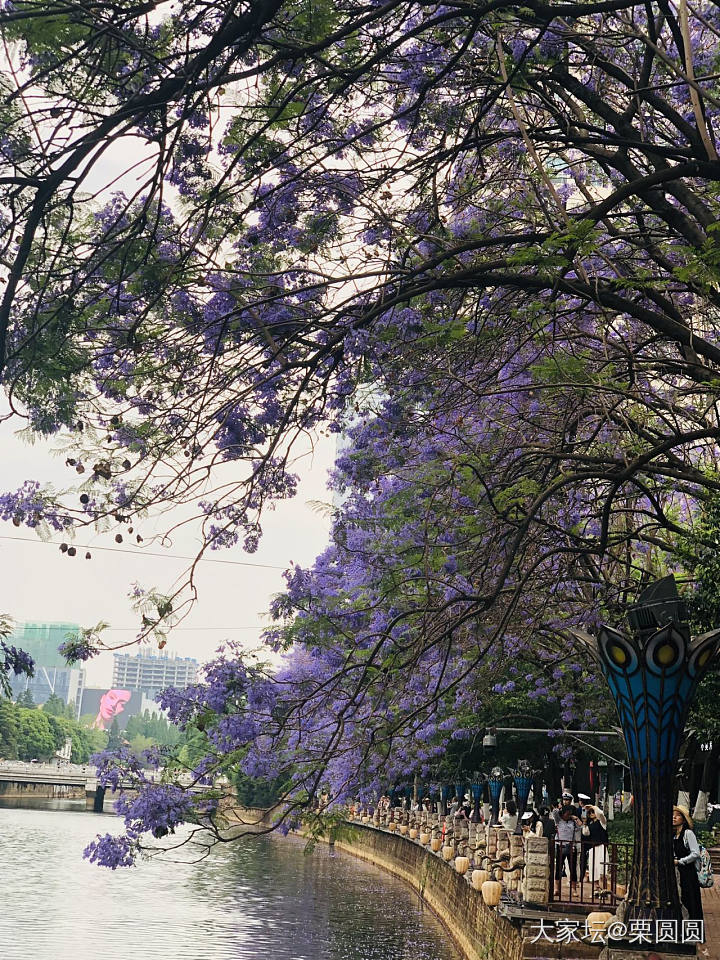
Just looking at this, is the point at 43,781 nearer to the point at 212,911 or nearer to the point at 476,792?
the point at 212,911

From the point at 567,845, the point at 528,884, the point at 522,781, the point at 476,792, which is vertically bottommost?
the point at 528,884

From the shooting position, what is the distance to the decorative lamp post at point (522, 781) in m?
23.2

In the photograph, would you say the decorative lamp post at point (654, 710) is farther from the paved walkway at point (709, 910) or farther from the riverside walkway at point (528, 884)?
the riverside walkway at point (528, 884)

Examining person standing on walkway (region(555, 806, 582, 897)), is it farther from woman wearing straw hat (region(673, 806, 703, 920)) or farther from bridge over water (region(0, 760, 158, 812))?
bridge over water (region(0, 760, 158, 812))

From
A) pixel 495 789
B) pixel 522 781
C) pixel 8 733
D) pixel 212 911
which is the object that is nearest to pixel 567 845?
pixel 522 781

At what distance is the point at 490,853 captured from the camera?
19562 mm

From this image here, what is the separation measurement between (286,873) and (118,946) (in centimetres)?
1603

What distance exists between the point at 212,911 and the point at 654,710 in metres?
20.2

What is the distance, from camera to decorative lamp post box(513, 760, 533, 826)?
23.2 metres

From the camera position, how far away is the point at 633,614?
926 centimetres

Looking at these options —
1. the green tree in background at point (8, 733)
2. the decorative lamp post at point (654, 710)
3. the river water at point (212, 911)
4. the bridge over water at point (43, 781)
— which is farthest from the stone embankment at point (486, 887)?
the green tree in background at point (8, 733)

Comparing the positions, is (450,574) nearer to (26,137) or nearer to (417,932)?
(26,137)

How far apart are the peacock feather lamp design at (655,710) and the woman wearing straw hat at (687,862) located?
1357 mm

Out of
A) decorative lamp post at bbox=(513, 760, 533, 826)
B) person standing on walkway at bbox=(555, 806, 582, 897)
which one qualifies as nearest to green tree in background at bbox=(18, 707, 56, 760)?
decorative lamp post at bbox=(513, 760, 533, 826)
